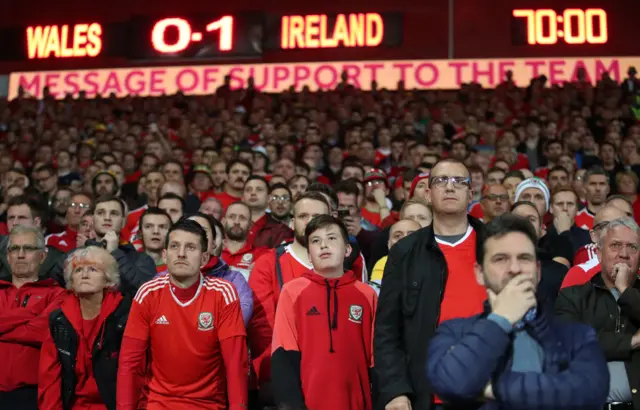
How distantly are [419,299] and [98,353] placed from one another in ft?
7.23

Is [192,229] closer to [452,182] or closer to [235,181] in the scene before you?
[452,182]

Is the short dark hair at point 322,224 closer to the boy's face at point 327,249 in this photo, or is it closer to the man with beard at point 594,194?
the boy's face at point 327,249

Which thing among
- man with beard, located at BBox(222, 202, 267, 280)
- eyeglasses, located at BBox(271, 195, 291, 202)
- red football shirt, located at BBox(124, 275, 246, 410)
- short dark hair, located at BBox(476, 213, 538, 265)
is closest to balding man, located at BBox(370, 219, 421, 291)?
man with beard, located at BBox(222, 202, 267, 280)

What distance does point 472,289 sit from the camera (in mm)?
3914

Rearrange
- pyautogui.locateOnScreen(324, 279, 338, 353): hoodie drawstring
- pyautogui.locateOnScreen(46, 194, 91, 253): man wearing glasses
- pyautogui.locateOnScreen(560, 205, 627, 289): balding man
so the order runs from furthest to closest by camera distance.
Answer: pyautogui.locateOnScreen(46, 194, 91, 253): man wearing glasses < pyautogui.locateOnScreen(560, 205, 627, 289): balding man < pyautogui.locateOnScreen(324, 279, 338, 353): hoodie drawstring

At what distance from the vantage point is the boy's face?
469cm

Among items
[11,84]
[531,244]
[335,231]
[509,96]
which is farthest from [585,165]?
[11,84]

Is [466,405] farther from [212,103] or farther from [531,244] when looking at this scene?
[212,103]

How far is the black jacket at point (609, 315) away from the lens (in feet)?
13.0

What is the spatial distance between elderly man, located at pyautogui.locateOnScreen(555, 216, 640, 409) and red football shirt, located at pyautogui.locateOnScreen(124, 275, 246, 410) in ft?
5.95

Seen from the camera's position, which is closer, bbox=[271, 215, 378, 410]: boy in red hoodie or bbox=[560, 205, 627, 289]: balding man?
bbox=[271, 215, 378, 410]: boy in red hoodie

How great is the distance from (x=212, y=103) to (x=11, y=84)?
7181 mm

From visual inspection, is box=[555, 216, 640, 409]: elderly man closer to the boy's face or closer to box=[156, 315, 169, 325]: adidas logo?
the boy's face

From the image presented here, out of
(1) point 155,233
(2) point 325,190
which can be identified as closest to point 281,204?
(2) point 325,190
